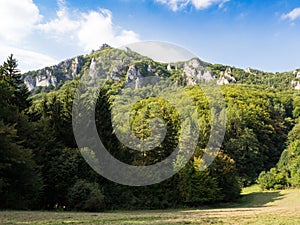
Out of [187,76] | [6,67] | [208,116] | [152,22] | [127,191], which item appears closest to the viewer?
[152,22]

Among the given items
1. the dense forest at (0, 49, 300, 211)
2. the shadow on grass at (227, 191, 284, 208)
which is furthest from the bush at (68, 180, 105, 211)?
the shadow on grass at (227, 191, 284, 208)

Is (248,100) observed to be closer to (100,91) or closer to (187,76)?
(187,76)

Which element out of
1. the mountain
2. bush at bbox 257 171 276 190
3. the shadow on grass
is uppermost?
the mountain

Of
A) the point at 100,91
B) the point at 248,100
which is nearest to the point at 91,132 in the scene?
the point at 100,91

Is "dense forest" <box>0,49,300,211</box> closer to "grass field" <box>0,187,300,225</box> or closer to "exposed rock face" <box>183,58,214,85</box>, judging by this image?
"grass field" <box>0,187,300,225</box>

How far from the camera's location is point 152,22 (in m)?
27.7

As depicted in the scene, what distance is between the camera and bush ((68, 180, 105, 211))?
27500 mm

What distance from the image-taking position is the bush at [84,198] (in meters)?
27.5

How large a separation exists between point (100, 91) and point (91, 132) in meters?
6.93

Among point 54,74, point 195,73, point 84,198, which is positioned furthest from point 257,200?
point 54,74

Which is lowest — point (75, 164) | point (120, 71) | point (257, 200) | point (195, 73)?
point (257, 200)

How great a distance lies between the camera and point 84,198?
27.7 metres

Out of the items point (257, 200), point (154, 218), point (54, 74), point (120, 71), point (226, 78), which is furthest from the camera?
point (226, 78)

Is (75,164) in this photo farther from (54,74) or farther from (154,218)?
(54,74)
